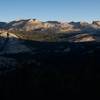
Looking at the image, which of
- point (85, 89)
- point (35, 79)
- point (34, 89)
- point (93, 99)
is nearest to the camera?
point (93, 99)

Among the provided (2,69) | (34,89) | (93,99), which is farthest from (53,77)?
(2,69)

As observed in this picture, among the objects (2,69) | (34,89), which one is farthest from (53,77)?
(2,69)

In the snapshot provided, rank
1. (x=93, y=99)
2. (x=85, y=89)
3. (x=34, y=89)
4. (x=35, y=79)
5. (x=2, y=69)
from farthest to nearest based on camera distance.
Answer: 1. (x=2, y=69)
2. (x=35, y=79)
3. (x=34, y=89)
4. (x=85, y=89)
5. (x=93, y=99)

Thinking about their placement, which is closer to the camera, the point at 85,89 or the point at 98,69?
the point at 85,89

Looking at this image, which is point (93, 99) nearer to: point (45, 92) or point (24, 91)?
point (45, 92)

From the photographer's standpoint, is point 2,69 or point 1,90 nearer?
point 1,90

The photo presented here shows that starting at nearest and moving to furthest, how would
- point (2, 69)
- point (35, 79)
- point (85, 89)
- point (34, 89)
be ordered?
1. point (85, 89)
2. point (34, 89)
3. point (35, 79)
4. point (2, 69)

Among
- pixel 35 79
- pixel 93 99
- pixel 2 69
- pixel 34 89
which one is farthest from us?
pixel 2 69

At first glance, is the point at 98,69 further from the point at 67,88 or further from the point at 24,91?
the point at 24,91
